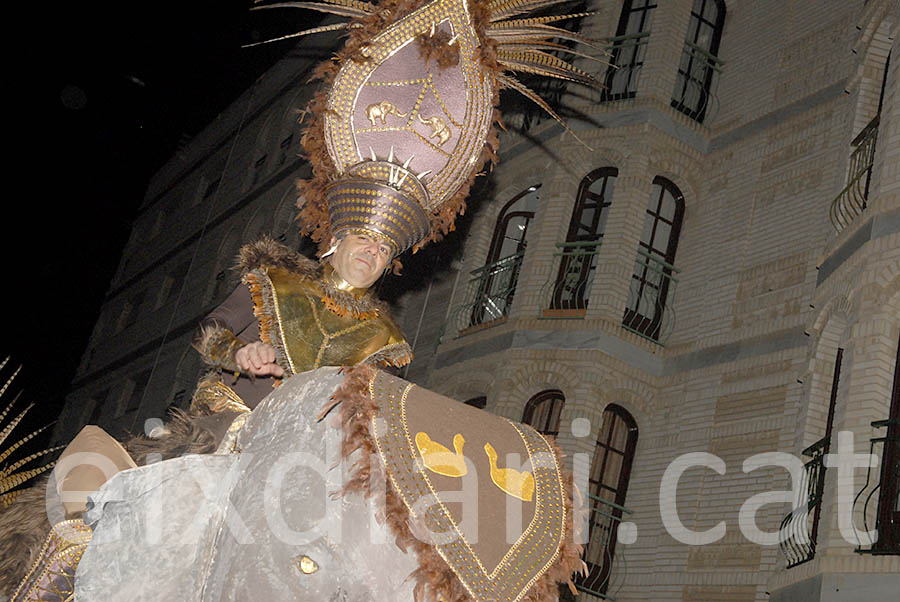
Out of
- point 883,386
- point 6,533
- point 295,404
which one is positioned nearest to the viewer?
→ point 295,404

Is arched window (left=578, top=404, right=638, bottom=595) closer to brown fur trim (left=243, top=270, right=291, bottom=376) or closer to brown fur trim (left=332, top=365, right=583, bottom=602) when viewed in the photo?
brown fur trim (left=243, top=270, right=291, bottom=376)

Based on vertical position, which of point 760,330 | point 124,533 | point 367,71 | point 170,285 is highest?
point 170,285

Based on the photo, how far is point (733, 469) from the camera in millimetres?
12602

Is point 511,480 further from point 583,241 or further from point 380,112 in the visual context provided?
point 583,241

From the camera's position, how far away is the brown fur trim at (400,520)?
9.82 feet

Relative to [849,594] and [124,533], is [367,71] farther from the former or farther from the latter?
[849,594]

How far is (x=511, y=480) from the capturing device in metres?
3.29

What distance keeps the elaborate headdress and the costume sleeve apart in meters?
0.46

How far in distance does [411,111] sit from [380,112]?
124 millimetres

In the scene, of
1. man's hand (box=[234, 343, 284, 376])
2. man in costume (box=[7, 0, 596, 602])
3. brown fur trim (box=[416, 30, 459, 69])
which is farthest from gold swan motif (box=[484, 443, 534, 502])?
brown fur trim (box=[416, 30, 459, 69])

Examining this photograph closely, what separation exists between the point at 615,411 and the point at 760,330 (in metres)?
2.30

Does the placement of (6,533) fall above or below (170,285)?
below

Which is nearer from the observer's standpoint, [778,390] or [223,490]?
[223,490]

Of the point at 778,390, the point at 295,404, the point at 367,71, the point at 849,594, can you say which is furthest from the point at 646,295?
the point at 295,404
